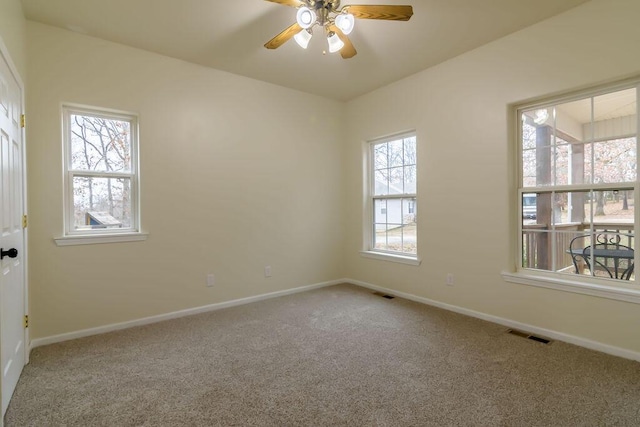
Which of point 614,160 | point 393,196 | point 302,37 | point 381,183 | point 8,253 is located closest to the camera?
point 8,253

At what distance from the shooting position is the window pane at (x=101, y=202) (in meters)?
2.98

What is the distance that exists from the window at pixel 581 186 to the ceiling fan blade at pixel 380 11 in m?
1.64

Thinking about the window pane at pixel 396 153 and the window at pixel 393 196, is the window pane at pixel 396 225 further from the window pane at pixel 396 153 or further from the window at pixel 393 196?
the window pane at pixel 396 153

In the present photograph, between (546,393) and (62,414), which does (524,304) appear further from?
(62,414)

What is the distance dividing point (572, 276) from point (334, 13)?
2887mm

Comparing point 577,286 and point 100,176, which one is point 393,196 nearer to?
point 577,286

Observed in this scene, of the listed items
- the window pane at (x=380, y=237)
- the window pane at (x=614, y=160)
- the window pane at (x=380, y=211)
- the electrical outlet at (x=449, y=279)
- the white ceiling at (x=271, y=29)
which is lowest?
the electrical outlet at (x=449, y=279)

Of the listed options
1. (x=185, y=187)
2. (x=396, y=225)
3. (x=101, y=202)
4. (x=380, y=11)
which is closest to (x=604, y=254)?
(x=396, y=225)

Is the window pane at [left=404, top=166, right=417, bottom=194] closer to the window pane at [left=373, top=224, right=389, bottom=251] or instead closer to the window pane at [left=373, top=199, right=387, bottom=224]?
the window pane at [left=373, top=199, right=387, bottom=224]

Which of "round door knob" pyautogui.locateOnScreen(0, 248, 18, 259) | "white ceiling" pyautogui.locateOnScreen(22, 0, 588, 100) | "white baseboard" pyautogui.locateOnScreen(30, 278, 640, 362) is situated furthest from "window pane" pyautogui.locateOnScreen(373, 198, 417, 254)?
"round door knob" pyautogui.locateOnScreen(0, 248, 18, 259)

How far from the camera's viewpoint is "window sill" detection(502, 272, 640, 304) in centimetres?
Answer: 240

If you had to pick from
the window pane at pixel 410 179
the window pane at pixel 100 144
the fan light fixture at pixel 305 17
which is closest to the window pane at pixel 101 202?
the window pane at pixel 100 144

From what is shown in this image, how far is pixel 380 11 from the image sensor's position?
7.00 feet

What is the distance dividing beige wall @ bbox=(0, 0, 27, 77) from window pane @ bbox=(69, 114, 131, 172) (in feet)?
1.85
